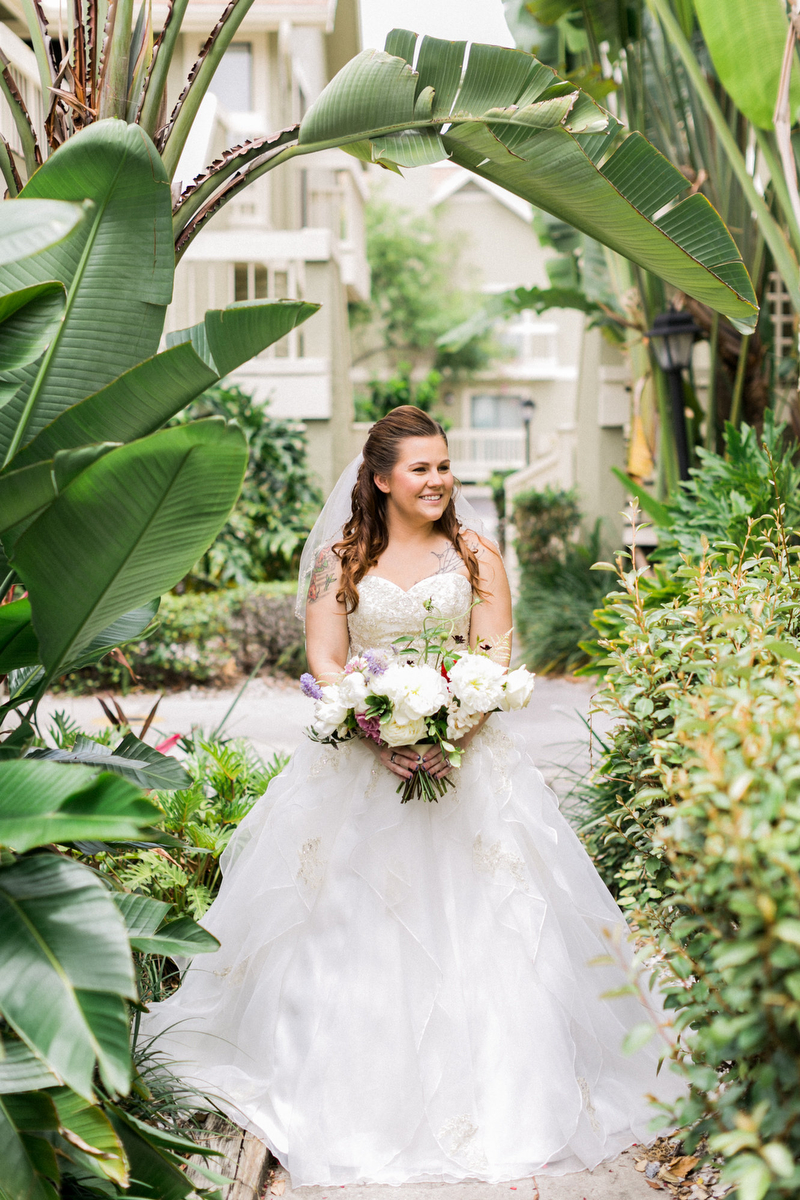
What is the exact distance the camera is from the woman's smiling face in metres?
3.38

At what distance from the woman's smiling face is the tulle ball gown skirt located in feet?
2.57

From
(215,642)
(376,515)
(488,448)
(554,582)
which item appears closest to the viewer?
(376,515)

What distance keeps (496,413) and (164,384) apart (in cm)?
2831

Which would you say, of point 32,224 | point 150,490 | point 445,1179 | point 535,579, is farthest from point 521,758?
point 535,579

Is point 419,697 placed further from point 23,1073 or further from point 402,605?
point 23,1073

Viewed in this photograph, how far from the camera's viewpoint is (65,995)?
161cm

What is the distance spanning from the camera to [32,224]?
1685 millimetres

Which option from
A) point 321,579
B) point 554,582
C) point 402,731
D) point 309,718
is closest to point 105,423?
point 402,731

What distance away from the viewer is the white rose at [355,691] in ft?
9.26

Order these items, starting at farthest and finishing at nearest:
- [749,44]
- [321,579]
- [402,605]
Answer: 1. [749,44]
2. [321,579]
3. [402,605]

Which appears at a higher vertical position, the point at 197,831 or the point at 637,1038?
the point at 637,1038

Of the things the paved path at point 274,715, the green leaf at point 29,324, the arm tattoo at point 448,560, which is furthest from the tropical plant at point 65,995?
the paved path at point 274,715

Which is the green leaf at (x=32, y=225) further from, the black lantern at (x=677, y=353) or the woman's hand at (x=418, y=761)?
the black lantern at (x=677, y=353)

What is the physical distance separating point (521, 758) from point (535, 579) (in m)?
8.06
